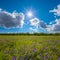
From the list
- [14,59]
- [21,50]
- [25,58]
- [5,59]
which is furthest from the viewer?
[21,50]

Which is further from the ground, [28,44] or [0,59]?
[28,44]

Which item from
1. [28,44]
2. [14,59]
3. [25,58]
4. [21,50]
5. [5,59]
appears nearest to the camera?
[14,59]

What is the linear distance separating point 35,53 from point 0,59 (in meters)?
0.52

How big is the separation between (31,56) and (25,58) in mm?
122

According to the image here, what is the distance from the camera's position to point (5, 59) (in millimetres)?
2479

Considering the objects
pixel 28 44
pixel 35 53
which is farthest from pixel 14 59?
pixel 28 44

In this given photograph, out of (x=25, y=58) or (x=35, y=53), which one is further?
(x=35, y=53)

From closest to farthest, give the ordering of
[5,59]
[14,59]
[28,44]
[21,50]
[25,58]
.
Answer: [14,59]
[25,58]
[5,59]
[21,50]
[28,44]

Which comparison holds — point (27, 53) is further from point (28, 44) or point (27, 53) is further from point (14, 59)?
point (28, 44)

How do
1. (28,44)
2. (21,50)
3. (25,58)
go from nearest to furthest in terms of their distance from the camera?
(25,58)
(21,50)
(28,44)

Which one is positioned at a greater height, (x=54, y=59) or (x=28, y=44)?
(x=28, y=44)

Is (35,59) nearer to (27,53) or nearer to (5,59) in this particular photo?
(27,53)

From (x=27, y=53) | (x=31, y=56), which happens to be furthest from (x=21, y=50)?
(x=31, y=56)

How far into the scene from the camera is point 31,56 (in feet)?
7.89
